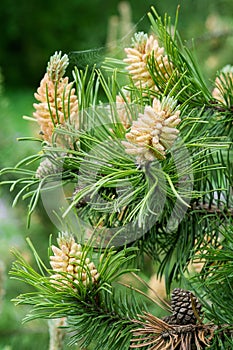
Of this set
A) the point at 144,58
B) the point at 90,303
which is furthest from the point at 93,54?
the point at 90,303

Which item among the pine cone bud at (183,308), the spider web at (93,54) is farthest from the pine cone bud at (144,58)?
the pine cone bud at (183,308)

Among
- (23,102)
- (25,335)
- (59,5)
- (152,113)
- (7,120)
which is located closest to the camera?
(152,113)

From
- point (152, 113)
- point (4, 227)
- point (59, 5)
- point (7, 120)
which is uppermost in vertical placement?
point (59, 5)

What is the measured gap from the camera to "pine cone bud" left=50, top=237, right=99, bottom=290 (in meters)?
0.34

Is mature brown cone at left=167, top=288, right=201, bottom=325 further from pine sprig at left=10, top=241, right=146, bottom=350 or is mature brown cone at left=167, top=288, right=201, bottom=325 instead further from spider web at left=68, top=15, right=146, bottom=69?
spider web at left=68, top=15, right=146, bottom=69

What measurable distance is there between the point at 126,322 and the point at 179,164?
4.0 inches

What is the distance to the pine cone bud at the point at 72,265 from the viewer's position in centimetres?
34

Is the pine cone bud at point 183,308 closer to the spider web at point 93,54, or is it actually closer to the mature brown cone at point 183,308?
the mature brown cone at point 183,308

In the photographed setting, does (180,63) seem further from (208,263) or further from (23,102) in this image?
(23,102)

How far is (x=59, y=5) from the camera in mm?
5449

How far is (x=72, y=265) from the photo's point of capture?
13.5 inches

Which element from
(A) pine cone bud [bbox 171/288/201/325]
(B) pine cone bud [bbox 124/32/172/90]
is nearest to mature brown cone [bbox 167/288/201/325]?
(A) pine cone bud [bbox 171/288/201/325]

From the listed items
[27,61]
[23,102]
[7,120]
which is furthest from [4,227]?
[27,61]

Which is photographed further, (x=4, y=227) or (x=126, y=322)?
(x=4, y=227)
